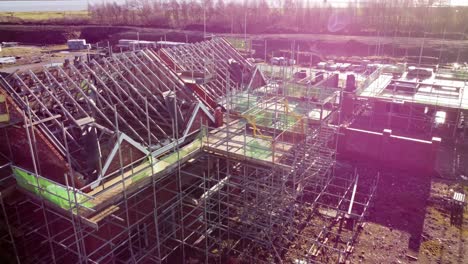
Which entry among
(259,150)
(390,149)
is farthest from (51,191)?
(390,149)

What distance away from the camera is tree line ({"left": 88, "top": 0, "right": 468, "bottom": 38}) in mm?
52219

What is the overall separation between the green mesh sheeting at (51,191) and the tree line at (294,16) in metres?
37.0

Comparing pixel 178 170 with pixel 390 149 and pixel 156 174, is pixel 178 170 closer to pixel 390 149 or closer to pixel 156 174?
pixel 156 174

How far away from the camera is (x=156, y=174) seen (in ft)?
40.9

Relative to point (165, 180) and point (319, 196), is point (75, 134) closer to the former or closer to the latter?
point (165, 180)

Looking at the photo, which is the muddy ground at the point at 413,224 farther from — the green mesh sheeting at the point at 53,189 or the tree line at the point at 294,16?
the tree line at the point at 294,16

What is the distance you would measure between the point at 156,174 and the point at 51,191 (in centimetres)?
325

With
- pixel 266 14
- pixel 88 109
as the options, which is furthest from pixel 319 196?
pixel 266 14

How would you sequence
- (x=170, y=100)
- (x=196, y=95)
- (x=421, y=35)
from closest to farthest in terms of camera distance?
(x=170, y=100), (x=196, y=95), (x=421, y=35)

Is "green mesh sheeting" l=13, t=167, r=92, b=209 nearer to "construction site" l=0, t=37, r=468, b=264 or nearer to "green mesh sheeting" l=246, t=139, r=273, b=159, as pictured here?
"construction site" l=0, t=37, r=468, b=264

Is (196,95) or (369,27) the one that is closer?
(196,95)

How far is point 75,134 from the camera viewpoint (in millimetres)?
13008

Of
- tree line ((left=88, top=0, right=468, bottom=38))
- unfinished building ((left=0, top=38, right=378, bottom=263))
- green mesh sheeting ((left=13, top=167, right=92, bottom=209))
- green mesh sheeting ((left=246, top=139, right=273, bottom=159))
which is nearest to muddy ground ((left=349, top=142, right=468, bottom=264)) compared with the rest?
unfinished building ((left=0, top=38, right=378, bottom=263))

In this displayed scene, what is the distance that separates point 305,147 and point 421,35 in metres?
45.3
